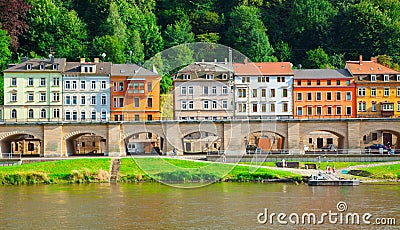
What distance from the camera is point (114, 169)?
82.8 metres

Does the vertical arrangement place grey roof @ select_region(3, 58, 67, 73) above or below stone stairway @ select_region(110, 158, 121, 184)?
above

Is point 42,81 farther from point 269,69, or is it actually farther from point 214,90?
point 214,90

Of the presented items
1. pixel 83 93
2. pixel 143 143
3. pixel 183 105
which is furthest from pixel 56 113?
pixel 183 105

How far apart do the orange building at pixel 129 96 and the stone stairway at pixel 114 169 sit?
5554mm

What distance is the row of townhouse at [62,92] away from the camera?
10231 centimetres

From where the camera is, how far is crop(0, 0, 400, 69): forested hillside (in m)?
122

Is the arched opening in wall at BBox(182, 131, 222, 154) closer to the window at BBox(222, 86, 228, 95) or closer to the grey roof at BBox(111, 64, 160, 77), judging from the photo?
the grey roof at BBox(111, 64, 160, 77)

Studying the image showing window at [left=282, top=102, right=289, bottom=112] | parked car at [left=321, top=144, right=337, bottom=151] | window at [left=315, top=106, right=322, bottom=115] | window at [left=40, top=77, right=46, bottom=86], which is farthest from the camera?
window at [left=315, top=106, right=322, bottom=115]

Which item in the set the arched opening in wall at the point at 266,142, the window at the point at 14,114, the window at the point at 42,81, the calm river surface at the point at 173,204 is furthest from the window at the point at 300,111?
the window at the point at 14,114

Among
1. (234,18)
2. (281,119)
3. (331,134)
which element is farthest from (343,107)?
(234,18)

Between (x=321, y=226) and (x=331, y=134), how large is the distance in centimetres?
5072

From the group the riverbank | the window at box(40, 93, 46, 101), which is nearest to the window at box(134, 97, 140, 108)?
the riverbank

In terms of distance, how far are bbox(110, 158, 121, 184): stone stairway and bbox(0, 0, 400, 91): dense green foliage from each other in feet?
105

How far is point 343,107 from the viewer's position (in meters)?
106
